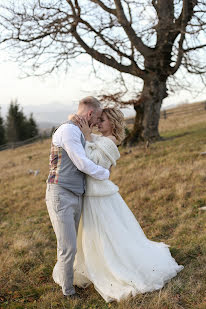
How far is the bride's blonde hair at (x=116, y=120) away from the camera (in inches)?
161

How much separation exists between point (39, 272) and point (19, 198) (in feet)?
19.2

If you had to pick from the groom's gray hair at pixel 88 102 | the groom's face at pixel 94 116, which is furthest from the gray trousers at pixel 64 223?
the groom's gray hair at pixel 88 102

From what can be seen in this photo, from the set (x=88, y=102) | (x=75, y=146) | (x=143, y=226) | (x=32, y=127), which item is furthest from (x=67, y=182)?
(x=32, y=127)

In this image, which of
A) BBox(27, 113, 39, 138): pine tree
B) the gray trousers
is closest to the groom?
the gray trousers

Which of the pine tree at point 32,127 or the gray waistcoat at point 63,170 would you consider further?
the pine tree at point 32,127

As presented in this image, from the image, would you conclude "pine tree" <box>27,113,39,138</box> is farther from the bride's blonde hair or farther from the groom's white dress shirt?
the groom's white dress shirt

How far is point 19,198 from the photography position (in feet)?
34.9

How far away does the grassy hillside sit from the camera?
389 cm

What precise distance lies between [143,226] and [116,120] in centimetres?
324

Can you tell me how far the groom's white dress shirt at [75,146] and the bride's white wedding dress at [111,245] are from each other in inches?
10.7

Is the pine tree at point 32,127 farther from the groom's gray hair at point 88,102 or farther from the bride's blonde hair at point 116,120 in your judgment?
the groom's gray hair at point 88,102

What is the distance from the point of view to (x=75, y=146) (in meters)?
3.58

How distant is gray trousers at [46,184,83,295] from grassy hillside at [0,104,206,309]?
0.45 metres

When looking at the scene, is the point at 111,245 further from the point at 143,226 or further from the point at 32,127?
the point at 32,127
